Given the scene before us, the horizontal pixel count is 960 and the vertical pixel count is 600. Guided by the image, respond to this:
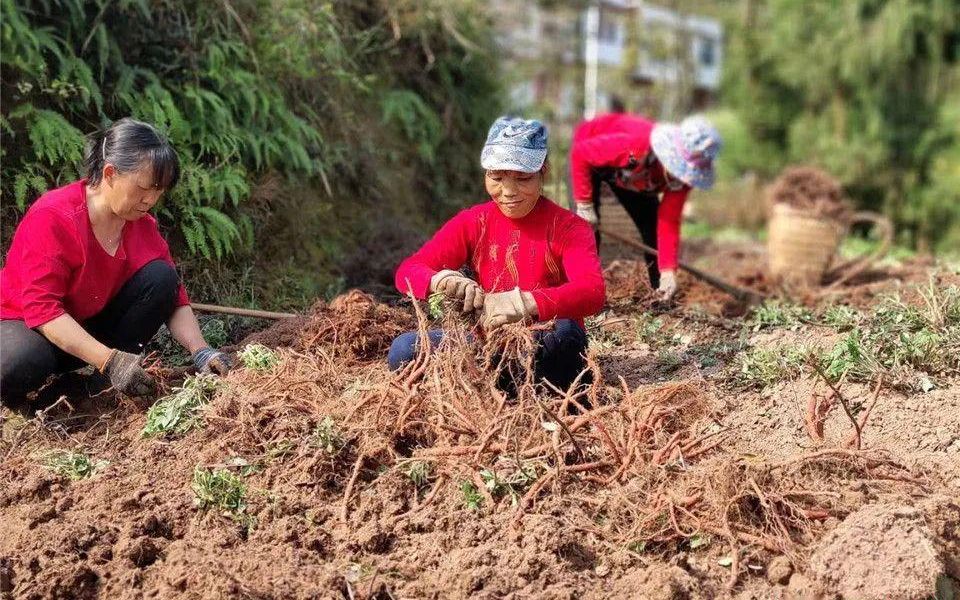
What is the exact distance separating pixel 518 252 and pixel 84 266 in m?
1.73

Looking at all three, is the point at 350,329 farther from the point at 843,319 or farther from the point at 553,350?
the point at 843,319

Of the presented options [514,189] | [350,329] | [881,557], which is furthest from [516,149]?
[881,557]

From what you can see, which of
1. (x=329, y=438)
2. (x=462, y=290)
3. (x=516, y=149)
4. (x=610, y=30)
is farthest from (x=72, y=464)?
(x=610, y=30)

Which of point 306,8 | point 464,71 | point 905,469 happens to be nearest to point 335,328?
point 905,469

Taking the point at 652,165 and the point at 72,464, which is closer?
the point at 72,464

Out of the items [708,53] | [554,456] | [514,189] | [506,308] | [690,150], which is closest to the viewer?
[554,456]

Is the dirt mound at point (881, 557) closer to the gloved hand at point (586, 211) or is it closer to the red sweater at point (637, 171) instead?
the red sweater at point (637, 171)

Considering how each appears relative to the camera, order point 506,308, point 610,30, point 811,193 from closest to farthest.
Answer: point 506,308 → point 811,193 → point 610,30

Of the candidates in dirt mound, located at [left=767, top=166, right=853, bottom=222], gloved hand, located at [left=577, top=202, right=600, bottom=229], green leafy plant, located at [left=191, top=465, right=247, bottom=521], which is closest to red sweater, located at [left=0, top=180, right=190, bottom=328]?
green leafy plant, located at [left=191, top=465, right=247, bottom=521]

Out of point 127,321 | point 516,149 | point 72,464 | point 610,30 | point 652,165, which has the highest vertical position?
point 516,149

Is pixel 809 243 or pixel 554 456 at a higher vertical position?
pixel 554 456

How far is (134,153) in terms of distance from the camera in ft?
12.5

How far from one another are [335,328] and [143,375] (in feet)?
2.85

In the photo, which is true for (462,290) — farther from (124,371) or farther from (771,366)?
(771,366)
